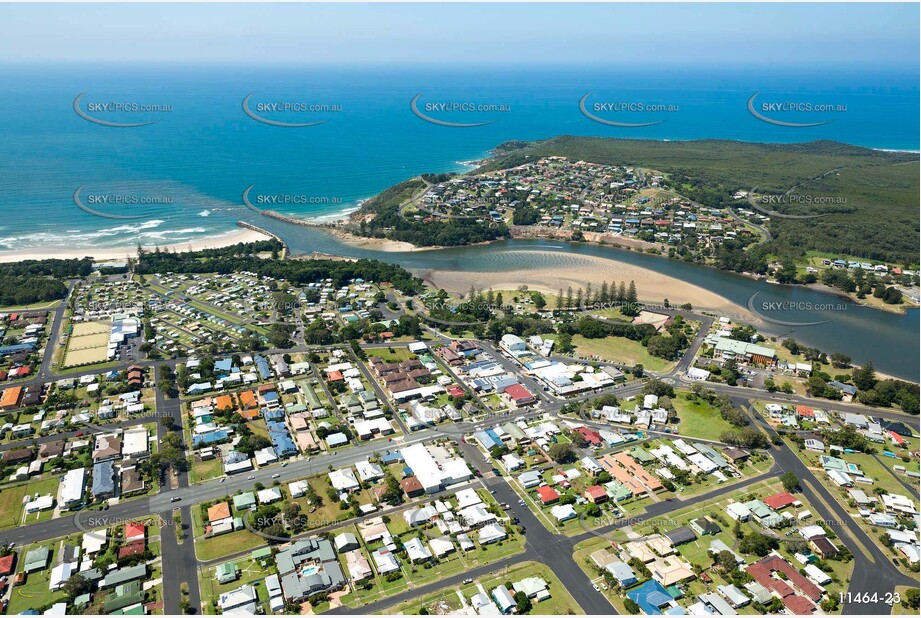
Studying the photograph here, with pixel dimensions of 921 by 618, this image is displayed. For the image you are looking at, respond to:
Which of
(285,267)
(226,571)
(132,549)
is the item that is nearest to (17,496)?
(132,549)

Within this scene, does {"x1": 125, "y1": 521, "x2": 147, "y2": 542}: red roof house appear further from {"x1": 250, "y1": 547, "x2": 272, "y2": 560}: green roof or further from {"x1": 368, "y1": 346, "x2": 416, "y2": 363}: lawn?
{"x1": 368, "y1": 346, "x2": 416, "y2": 363}: lawn

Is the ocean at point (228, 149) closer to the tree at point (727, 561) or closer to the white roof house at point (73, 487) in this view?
the white roof house at point (73, 487)

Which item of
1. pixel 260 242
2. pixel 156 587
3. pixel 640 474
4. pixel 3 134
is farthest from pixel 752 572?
pixel 3 134

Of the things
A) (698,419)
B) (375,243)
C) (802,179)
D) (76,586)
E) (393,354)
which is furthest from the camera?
(802,179)

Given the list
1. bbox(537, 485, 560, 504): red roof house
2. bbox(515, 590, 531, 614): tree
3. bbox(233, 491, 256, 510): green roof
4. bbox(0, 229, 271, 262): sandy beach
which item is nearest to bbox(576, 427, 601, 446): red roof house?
bbox(537, 485, 560, 504): red roof house

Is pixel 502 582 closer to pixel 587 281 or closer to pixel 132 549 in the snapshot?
pixel 132 549

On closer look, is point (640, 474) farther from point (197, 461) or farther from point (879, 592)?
point (197, 461)

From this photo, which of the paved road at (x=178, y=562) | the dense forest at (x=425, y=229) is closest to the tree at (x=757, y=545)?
the paved road at (x=178, y=562)
